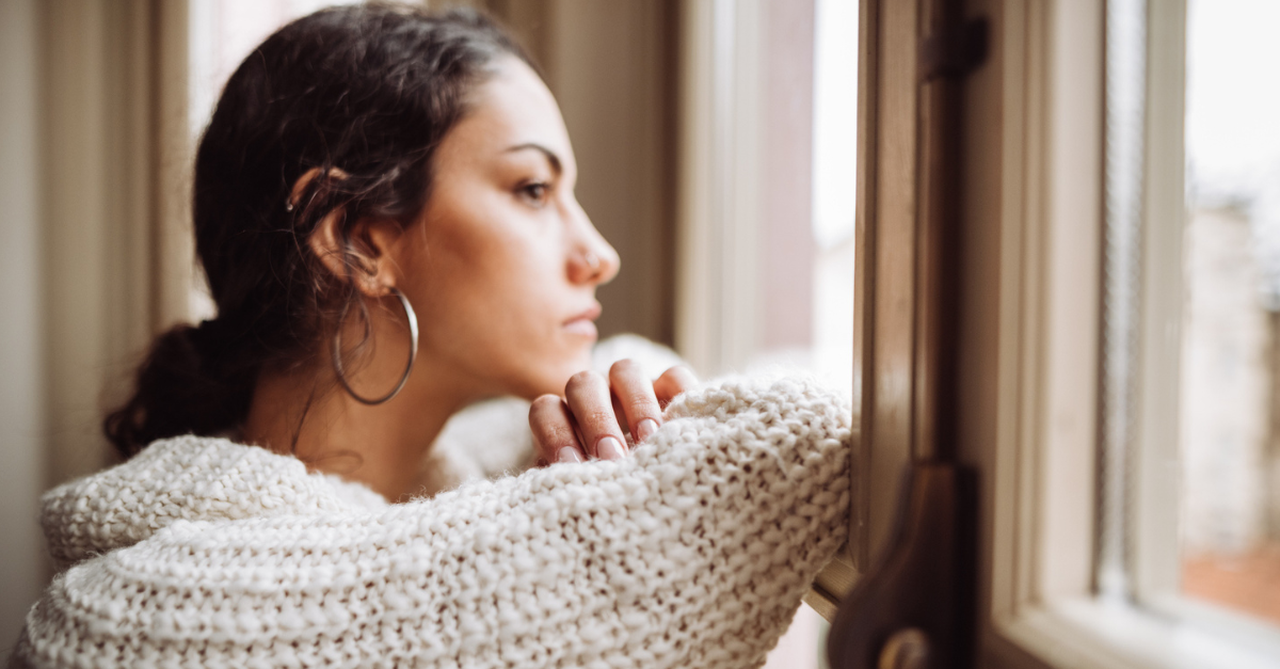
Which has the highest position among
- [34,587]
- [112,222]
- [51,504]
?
[112,222]

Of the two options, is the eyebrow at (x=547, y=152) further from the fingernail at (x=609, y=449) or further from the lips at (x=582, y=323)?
the fingernail at (x=609, y=449)

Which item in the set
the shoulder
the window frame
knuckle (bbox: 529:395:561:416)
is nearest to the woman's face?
knuckle (bbox: 529:395:561:416)

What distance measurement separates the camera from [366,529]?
459 mm

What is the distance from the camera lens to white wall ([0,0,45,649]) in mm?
1098

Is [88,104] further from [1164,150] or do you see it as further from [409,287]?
[1164,150]

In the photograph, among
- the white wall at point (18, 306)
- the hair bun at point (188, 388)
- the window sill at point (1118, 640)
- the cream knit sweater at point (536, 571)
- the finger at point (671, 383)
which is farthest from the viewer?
the white wall at point (18, 306)

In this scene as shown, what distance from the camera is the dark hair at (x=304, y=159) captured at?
26.0 inches

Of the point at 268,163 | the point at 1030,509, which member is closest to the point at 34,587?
the point at 268,163

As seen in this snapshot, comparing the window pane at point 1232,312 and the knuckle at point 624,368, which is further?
the knuckle at point 624,368

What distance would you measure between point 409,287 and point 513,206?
15 centimetres

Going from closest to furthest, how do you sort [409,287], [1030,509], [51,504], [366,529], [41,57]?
[1030,509], [366,529], [51,504], [409,287], [41,57]

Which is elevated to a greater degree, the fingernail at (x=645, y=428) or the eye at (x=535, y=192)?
the eye at (x=535, y=192)

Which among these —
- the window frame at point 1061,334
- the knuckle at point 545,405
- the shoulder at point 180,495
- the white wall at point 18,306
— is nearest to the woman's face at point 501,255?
the knuckle at point 545,405

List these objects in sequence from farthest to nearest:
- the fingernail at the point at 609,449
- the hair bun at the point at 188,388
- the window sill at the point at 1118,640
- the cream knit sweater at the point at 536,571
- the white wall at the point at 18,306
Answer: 1. the white wall at the point at 18,306
2. the hair bun at the point at 188,388
3. the fingernail at the point at 609,449
4. the cream knit sweater at the point at 536,571
5. the window sill at the point at 1118,640
